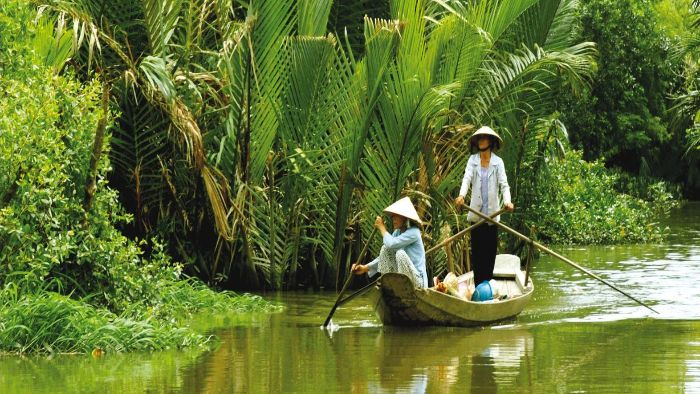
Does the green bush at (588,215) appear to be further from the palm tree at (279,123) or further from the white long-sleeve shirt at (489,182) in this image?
the white long-sleeve shirt at (489,182)

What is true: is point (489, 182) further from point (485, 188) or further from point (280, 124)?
point (280, 124)

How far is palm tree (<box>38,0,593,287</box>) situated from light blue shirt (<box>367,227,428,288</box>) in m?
2.01

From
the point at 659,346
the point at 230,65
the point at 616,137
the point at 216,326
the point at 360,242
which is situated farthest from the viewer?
the point at 616,137

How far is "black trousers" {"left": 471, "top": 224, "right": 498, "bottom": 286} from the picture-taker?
12.0m

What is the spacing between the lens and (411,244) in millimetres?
11055

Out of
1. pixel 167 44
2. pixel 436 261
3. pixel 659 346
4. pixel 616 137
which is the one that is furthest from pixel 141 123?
pixel 616 137

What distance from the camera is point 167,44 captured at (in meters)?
13.4

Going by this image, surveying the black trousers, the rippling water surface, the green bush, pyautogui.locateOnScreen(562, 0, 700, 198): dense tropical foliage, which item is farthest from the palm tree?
pyautogui.locateOnScreen(562, 0, 700, 198): dense tropical foliage

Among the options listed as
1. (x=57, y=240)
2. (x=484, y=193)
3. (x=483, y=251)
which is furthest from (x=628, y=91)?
(x=57, y=240)

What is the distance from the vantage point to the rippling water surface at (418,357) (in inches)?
325

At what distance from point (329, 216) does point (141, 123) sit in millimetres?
2131

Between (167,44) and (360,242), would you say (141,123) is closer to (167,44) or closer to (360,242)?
(167,44)

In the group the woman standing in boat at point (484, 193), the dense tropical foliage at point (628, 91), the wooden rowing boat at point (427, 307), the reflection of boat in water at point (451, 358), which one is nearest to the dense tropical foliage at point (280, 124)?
the woman standing in boat at point (484, 193)

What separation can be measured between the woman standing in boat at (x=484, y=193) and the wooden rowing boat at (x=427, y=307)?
460mm
